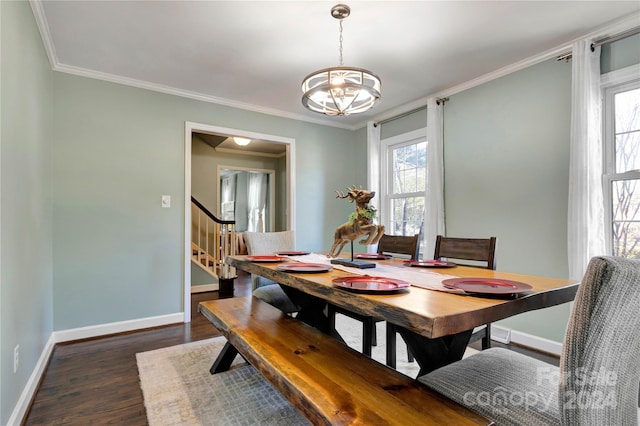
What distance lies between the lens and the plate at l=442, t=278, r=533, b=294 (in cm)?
113

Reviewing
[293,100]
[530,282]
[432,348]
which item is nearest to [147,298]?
[293,100]

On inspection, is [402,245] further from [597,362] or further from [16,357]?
[16,357]

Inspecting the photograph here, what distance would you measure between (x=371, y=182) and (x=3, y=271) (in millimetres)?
3573

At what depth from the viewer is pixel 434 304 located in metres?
1.03

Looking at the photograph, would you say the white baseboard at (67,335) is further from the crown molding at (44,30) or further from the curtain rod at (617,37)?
the curtain rod at (617,37)

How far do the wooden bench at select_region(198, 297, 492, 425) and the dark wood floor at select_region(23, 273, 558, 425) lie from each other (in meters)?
0.77

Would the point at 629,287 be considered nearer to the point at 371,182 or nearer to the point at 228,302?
the point at 228,302

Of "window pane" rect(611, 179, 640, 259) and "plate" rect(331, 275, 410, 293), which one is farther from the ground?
"window pane" rect(611, 179, 640, 259)

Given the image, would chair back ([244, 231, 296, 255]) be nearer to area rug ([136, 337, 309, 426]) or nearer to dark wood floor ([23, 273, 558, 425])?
area rug ([136, 337, 309, 426])

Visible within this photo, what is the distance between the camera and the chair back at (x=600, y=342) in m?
0.77

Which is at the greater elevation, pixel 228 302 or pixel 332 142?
pixel 332 142

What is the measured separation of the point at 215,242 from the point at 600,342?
16.0 feet

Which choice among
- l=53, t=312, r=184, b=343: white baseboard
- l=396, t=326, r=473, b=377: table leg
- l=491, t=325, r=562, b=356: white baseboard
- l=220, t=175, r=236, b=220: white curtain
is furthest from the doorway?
l=220, t=175, r=236, b=220: white curtain

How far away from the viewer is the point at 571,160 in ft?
8.02
